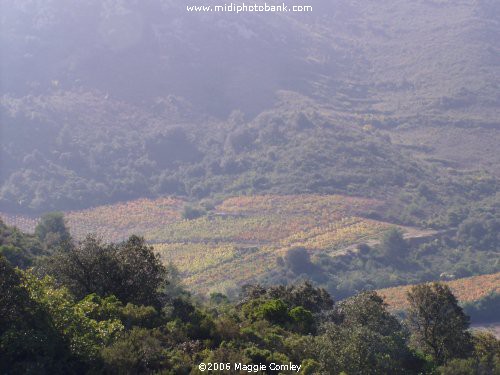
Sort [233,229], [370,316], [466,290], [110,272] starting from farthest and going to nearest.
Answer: [233,229], [466,290], [370,316], [110,272]

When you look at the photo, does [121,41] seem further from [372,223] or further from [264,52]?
[372,223]

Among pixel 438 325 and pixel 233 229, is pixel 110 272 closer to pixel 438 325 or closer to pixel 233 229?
pixel 438 325

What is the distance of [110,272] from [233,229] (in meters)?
79.1

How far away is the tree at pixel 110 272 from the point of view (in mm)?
33719

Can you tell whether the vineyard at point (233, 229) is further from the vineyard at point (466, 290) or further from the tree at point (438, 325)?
the tree at point (438, 325)

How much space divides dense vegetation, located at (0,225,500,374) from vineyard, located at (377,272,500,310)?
4723 centimetres

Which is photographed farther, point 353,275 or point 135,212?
point 135,212

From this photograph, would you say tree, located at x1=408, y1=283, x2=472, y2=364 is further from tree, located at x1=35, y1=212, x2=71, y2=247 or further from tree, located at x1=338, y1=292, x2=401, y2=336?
tree, located at x1=35, y1=212, x2=71, y2=247

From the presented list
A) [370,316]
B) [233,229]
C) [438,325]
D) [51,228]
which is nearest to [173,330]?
[370,316]

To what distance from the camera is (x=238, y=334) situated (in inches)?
1211

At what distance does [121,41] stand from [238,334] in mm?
155393

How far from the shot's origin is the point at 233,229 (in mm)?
112938

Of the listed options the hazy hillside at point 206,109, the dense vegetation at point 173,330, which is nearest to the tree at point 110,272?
the dense vegetation at point 173,330

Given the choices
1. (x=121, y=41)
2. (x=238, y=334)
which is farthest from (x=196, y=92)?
(x=238, y=334)
